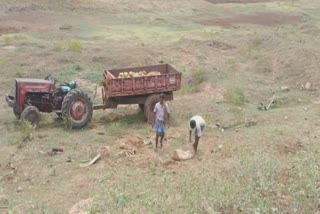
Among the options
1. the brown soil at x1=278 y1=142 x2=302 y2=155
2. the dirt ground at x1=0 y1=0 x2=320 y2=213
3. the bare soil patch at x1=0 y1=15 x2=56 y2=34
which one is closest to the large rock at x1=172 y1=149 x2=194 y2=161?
the dirt ground at x1=0 y1=0 x2=320 y2=213

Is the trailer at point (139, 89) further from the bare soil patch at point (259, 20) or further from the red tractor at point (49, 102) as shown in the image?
the bare soil patch at point (259, 20)

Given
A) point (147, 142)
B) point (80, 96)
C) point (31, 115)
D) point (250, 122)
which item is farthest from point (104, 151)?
point (250, 122)

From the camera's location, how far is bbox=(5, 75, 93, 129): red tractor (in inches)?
540

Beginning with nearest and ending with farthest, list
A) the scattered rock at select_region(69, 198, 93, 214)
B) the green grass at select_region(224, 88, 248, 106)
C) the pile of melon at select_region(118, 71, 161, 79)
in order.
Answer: the scattered rock at select_region(69, 198, 93, 214)
the pile of melon at select_region(118, 71, 161, 79)
the green grass at select_region(224, 88, 248, 106)

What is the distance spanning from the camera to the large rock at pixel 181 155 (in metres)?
11.8

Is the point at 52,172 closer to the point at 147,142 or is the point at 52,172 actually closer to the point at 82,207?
the point at 82,207

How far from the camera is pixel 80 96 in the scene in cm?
1384

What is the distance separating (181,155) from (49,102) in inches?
176

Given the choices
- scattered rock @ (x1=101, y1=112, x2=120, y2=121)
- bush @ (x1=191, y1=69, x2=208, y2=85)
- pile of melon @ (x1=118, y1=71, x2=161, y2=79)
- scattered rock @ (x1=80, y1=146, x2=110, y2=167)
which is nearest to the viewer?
scattered rock @ (x1=80, y1=146, x2=110, y2=167)

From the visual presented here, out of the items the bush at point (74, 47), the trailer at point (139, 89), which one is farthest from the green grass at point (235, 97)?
the bush at point (74, 47)

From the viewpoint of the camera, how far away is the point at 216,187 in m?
8.41

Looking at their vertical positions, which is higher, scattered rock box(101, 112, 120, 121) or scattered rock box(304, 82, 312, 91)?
scattered rock box(304, 82, 312, 91)

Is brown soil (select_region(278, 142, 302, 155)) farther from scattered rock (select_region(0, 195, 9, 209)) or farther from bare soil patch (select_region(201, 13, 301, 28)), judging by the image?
bare soil patch (select_region(201, 13, 301, 28))

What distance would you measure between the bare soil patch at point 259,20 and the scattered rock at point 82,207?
24064 mm
